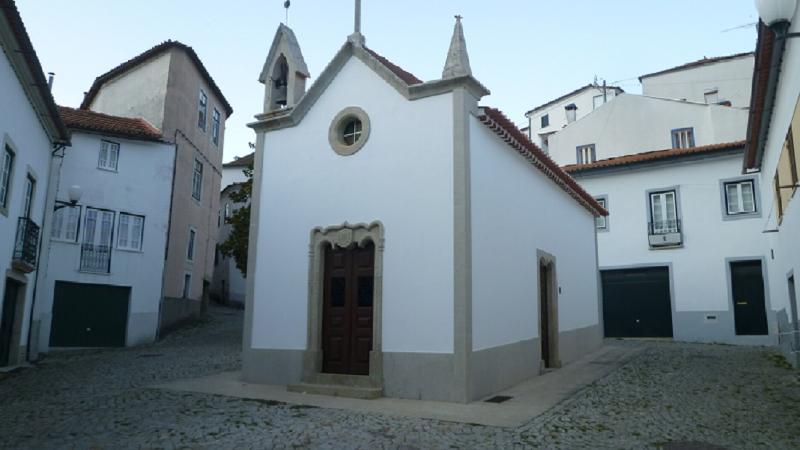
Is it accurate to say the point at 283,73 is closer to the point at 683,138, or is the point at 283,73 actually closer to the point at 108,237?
the point at 108,237

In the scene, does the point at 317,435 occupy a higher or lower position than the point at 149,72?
lower

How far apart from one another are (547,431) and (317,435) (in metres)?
2.56

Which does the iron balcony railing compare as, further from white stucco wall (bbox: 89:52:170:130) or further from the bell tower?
the bell tower

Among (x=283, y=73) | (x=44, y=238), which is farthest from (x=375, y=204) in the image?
(x=44, y=238)

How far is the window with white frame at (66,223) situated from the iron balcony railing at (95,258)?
0.49 m

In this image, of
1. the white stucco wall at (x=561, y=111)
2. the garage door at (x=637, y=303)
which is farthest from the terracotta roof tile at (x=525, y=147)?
the white stucco wall at (x=561, y=111)

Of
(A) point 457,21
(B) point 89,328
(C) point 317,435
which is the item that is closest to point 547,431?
(C) point 317,435

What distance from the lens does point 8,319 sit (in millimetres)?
12797

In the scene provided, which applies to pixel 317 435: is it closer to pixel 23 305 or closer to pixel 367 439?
pixel 367 439

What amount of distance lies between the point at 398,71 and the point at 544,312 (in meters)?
6.09

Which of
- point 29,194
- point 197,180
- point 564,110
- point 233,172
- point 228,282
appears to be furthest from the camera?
point 564,110

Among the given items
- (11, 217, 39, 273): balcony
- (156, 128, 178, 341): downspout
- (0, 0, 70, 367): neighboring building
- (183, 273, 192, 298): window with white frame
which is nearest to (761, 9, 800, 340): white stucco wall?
(0, 0, 70, 367): neighboring building

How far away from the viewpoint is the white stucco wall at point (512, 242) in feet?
28.9

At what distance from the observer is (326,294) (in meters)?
9.49
